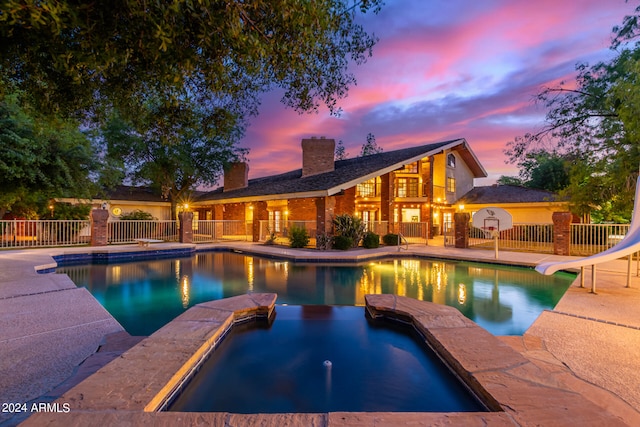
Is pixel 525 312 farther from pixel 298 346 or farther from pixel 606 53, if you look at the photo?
pixel 606 53

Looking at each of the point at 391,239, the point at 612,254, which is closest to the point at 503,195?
the point at 391,239

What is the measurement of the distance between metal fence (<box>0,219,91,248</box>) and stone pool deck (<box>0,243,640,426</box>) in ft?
37.9

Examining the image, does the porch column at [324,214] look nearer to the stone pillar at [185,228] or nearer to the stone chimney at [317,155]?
the stone chimney at [317,155]

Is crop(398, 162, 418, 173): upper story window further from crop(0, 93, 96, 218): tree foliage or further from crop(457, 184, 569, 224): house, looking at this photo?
crop(0, 93, 96, 218): tree foliage

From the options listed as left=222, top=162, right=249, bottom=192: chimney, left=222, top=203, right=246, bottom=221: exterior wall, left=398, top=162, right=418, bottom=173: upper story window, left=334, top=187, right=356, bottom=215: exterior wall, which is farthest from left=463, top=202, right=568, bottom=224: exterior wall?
left=222, top=162, right=249, bottom=192: chimney

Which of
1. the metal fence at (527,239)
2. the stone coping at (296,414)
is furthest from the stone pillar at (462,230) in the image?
the stone coping at (296,414)

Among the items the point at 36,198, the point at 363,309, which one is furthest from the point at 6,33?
the point at 36,198

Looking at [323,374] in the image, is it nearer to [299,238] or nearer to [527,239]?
[299,238]

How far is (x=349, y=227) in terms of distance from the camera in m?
15.6

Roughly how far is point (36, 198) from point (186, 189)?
33.0 feet

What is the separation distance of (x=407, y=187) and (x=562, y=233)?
10.2 metres

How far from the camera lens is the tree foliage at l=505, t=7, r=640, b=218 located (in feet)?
33.1

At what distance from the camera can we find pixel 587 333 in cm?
437

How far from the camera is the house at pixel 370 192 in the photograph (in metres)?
16.9
